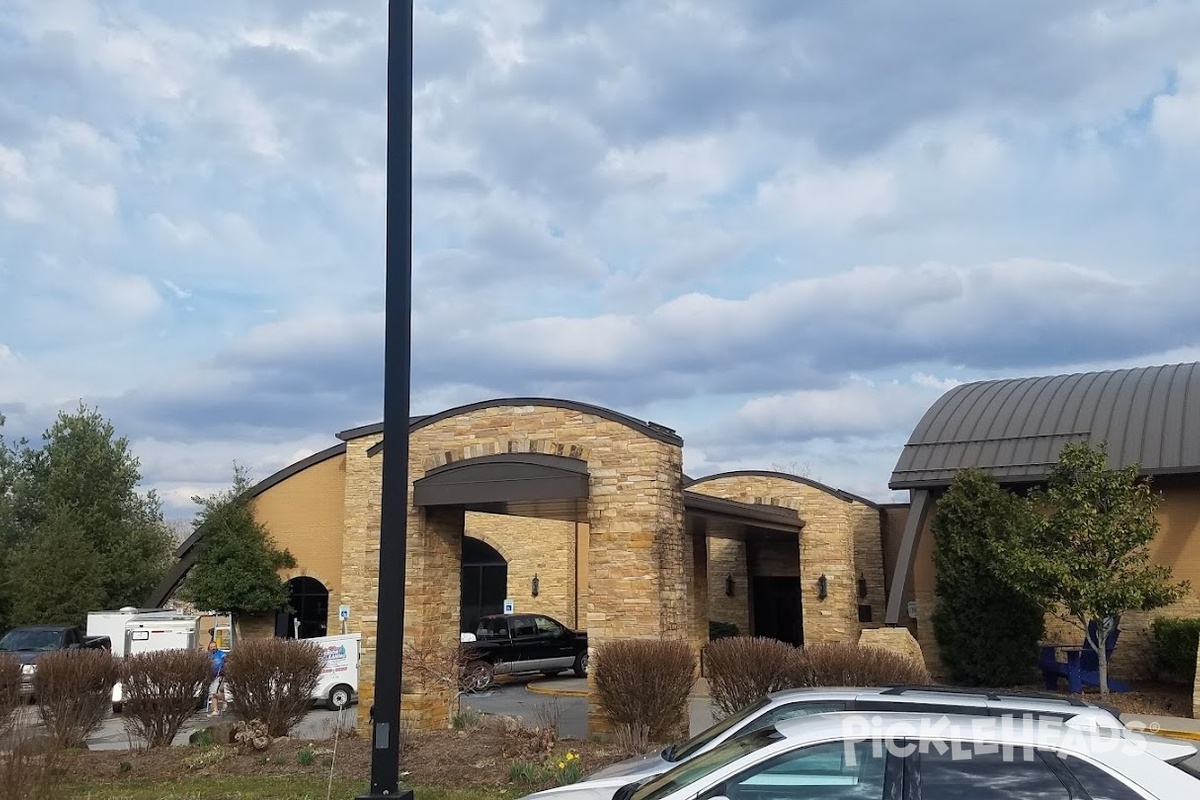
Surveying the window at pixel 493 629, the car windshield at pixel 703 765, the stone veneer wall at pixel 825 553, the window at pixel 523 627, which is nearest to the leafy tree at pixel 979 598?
the stone veneer wall at pixel 825 553

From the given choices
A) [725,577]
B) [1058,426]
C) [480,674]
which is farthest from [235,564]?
[1058,426]

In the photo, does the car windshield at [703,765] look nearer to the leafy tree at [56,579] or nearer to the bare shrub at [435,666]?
the bare shrub at [435,666]

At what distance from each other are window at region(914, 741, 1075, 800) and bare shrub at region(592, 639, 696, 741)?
23.6 ft

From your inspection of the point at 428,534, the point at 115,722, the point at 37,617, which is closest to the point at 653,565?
the point at 428,534

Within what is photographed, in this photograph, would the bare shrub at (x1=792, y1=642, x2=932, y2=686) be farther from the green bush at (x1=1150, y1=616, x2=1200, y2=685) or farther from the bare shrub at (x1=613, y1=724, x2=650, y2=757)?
the green bush at (x1=1150, y1=616, x2=1200, y2=685)

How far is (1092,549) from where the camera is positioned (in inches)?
596

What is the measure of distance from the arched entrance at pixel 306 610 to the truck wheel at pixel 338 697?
8848 millimetres

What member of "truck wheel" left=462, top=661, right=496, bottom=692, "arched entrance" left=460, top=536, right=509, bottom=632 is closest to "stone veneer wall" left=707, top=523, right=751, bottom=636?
"arched entrance" left=460, top=536, right=509, bottom=632

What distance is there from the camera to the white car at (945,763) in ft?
13.2

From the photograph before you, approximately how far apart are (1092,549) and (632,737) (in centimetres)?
856

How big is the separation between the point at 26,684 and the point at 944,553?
1563 cm

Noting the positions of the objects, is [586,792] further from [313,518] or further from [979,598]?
[313,518]

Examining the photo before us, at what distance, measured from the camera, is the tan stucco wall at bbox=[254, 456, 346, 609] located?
27.4 m

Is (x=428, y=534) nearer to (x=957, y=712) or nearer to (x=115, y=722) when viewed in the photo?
(x=115, y=722)
